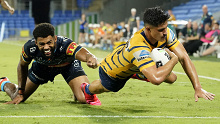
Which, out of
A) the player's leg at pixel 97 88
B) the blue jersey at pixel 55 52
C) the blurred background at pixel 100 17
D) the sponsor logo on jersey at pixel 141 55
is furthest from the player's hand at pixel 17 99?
the blurred background at pixel 100 17

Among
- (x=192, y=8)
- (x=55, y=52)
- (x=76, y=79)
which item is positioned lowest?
(x=192, y=8)

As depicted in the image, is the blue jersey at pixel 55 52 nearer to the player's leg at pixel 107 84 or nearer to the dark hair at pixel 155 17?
the player's leg at pixel 107 84

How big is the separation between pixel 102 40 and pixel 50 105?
2028 centimetres

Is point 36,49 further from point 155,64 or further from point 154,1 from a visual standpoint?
point 154,1

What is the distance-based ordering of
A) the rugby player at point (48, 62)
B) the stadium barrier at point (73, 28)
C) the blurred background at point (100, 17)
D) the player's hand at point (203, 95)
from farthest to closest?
the stadium barrier at point (73, 28) → the blurred background at point (100, 17) → the rugby player at point (48, 62) → the player's hand at point (203, 95)

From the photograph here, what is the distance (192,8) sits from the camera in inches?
1076

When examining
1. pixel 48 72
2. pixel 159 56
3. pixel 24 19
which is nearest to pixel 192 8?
pixel 24 19

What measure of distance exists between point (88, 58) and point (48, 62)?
0.91 metres

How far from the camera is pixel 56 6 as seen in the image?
45.8m

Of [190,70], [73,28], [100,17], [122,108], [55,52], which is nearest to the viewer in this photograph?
[190,70]

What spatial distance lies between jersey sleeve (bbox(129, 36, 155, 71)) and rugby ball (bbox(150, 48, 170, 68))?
81mm

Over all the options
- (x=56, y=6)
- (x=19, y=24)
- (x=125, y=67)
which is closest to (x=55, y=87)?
(x=125, y=67)

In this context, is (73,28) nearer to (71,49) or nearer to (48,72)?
(48,72)

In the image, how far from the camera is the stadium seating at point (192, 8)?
25.2 metres
